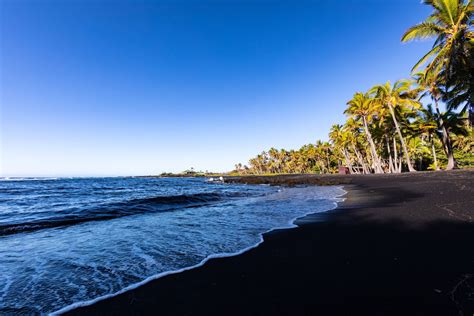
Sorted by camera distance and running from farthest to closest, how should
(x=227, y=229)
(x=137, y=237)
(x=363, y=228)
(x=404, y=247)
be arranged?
(x=227, y=229) → (x=137, y=237) → (x=363, y=228) → (x=404, y=247)

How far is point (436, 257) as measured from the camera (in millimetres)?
3412

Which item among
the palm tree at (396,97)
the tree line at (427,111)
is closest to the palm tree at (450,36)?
the tree line at (427,111)

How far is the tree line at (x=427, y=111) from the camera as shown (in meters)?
17.1

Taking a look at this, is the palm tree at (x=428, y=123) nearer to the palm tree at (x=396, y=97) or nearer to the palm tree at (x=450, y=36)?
the palm tree at (x=396, y=97)

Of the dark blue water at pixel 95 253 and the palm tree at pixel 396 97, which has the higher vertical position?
the palm tree at pixel 396 97

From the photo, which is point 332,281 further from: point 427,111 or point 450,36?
point 427,111

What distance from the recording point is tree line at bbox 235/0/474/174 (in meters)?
17.1

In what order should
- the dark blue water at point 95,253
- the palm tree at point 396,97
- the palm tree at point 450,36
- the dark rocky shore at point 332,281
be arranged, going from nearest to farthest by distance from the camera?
the dark rocky shore at point 332,281, the dark blue water at point 95,253, the palm tree at point 450,36, the palm tree at point 396,97

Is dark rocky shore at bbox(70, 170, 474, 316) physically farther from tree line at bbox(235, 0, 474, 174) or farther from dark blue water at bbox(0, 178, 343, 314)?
tree line at bbox(235, 0, 474, 174)

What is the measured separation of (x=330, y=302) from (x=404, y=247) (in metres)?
2.55

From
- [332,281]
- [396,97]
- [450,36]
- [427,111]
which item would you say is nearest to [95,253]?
[332,281]

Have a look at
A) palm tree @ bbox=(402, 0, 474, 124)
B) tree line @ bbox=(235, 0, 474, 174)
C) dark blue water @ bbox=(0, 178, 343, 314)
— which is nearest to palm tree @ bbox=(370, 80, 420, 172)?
tree line @ bbox=(235, 0, 474, 174)

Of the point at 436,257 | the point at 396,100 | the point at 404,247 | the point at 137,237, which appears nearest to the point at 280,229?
the point at 404,247

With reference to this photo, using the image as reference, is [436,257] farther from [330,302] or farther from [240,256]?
[240,256]
